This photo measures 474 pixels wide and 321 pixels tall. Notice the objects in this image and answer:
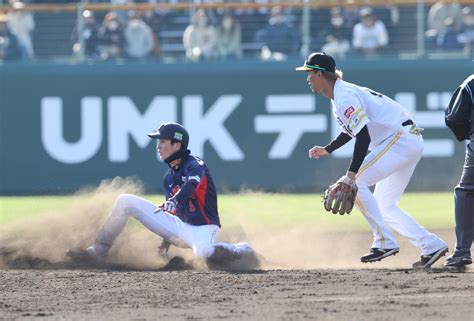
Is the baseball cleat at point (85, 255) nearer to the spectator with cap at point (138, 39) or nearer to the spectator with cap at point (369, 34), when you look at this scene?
the spectator with cap at point (138, 39)

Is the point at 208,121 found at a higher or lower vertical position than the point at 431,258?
lower

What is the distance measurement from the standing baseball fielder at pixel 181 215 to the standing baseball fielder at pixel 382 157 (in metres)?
1.17

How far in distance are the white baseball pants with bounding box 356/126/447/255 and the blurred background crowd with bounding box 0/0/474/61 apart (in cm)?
957

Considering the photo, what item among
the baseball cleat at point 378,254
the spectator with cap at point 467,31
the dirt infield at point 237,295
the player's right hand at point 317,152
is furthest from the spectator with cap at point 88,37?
the baseball cleat at point 378,254

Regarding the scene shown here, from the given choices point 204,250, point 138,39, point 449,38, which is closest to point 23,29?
point 138,39

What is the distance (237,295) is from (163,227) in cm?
168

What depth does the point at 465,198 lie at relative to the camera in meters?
8.49

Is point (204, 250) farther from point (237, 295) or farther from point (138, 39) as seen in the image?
point (138, 39)

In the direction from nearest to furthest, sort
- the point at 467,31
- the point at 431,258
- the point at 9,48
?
1. the point at 431,258
2. the point at 467,31
3. the point at 9,48

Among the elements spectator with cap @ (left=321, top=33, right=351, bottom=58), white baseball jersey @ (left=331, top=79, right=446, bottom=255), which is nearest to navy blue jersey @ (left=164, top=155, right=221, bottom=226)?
white baseball jersey @ (left=331, top=79, right=446, bottom=255)

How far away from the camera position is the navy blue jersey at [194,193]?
28.5 ft

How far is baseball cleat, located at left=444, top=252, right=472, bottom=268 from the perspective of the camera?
839cm

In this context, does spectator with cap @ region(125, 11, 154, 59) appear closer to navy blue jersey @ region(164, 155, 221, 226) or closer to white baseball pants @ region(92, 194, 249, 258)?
navy blue jersey @ region(164, 155, 221, 226)

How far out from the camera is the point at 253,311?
656 cm
